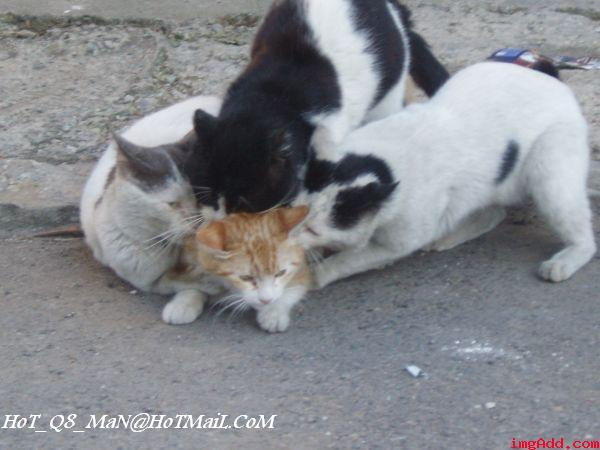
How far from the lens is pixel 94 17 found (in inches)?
248

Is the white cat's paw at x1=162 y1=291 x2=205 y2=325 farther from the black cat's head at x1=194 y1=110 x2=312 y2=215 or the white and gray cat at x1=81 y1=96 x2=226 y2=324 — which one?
the black cat's head at x1=194 y1=110 x2=312 y2=215

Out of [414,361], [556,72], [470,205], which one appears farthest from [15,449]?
[556,72]

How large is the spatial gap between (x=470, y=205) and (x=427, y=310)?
0.62 m

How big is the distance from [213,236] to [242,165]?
0.28 meters

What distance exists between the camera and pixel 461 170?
13.9 ft

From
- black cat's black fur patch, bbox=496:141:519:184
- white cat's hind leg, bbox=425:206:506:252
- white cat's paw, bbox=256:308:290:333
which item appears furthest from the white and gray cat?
black cat's black fur patch, bbox=496:141:519:184

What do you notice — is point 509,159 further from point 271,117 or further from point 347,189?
point 271,117

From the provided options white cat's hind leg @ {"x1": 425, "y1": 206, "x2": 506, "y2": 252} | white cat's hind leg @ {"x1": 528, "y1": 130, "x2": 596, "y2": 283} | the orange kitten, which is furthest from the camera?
white cat's hind leg @ {"x1": 425, "y1": 206, "x2": 506, "y2": 252}

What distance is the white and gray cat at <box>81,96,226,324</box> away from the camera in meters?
3.78

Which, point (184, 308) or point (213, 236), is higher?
point (213, 236)

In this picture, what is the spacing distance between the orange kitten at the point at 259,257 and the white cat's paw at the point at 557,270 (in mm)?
1042

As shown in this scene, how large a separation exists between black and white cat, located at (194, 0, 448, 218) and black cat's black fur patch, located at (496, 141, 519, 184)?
69 cm

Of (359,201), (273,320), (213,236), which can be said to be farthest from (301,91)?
(273,320)

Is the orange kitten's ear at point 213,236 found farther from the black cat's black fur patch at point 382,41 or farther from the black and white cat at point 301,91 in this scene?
the black cat's black fur patch at point 382,41
